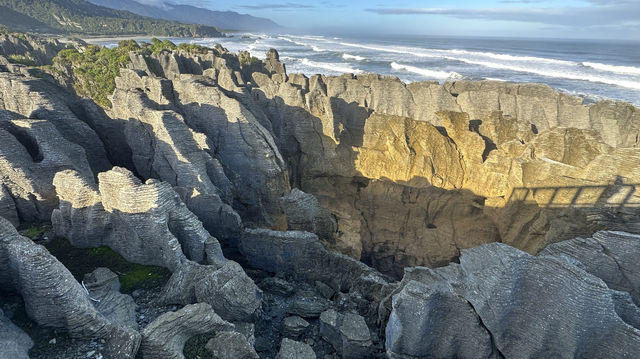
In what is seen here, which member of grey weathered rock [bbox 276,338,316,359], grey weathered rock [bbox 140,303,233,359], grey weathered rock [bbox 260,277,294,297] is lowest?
grey weathered rock [bbox 260,277,294,297]

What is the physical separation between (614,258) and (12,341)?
539 inches

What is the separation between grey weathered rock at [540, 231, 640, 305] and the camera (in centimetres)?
845

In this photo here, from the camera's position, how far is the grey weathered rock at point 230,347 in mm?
7406

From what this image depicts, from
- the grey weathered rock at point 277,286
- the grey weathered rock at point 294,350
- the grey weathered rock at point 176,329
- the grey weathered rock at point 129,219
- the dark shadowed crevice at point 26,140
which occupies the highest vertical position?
the dark shadowed crevice at point 26,140

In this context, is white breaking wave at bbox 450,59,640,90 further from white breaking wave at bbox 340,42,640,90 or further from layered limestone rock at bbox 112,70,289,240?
layered limestone rock at bbox 112,70,289,240

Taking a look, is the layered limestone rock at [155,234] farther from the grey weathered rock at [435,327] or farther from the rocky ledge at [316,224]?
the grey weathered rock at [435,327]

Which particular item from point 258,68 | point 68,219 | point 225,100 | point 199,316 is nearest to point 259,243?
point 199,316

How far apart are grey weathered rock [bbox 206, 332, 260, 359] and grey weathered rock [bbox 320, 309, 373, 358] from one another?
2.41 m

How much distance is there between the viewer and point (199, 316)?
7578 millimetres

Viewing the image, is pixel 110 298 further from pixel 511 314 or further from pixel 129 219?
pixel 511 314

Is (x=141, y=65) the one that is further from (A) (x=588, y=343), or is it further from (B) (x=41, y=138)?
(A) (x=588, y=343)

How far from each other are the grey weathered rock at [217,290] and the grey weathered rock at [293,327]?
0.99 m

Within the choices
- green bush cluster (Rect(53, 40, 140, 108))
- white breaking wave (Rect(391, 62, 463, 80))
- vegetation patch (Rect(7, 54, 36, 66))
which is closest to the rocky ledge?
green bush cluster (Rect(53, 40, 140, 108))

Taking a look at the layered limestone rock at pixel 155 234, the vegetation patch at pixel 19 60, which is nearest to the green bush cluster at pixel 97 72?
the vegetation patch at pixel 19 60
